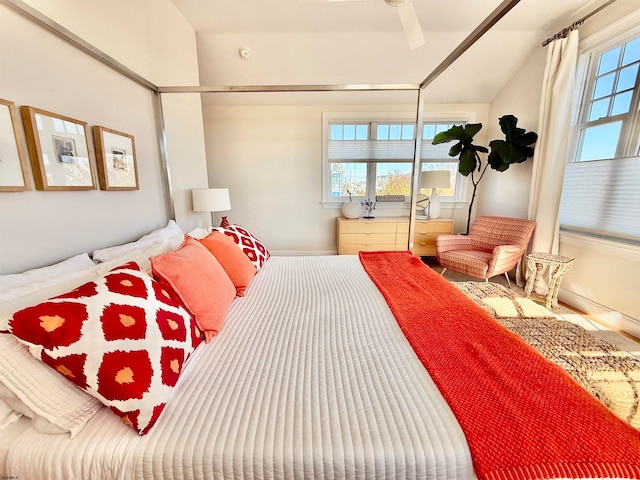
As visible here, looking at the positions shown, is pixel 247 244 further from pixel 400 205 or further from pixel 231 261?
pixel 400 205

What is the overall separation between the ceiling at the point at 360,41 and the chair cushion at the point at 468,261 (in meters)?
2.15

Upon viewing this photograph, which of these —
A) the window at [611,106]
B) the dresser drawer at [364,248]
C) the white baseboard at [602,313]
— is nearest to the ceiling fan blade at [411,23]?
the window at [611,106]

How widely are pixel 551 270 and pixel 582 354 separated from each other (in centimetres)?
155

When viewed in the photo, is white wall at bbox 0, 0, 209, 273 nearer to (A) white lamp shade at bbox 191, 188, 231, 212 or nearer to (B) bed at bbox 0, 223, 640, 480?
(A) white lamp shade at bbox 191, 188, 231, 212

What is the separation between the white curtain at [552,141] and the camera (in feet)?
7.83

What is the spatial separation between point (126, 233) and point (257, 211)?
2.38 m

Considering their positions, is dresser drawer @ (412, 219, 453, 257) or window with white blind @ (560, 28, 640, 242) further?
dresser drawer @ (412, 219, 453, 257)

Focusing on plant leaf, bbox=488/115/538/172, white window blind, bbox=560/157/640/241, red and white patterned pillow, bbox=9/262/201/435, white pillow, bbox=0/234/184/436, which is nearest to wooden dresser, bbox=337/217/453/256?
plant leaf, bbox=488/115/538/172

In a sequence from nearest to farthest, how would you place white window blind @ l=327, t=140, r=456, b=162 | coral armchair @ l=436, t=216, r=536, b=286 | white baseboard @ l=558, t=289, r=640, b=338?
white baseboard @ l=558, t=289, r=640, b=338 < coral armchair @ l=436, t=216, r=536, b=286 < white window blind @ l=327, t=140, r=456, b=162

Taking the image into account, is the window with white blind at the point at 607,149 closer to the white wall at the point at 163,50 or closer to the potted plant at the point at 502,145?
the potted plant at the point at 502,145

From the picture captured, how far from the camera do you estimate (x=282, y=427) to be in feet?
2.15

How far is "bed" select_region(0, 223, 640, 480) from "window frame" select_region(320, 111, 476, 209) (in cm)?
308

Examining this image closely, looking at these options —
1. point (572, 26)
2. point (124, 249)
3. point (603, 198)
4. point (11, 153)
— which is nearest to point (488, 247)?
point (603, 198)

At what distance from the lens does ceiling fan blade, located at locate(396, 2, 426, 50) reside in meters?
1.54
